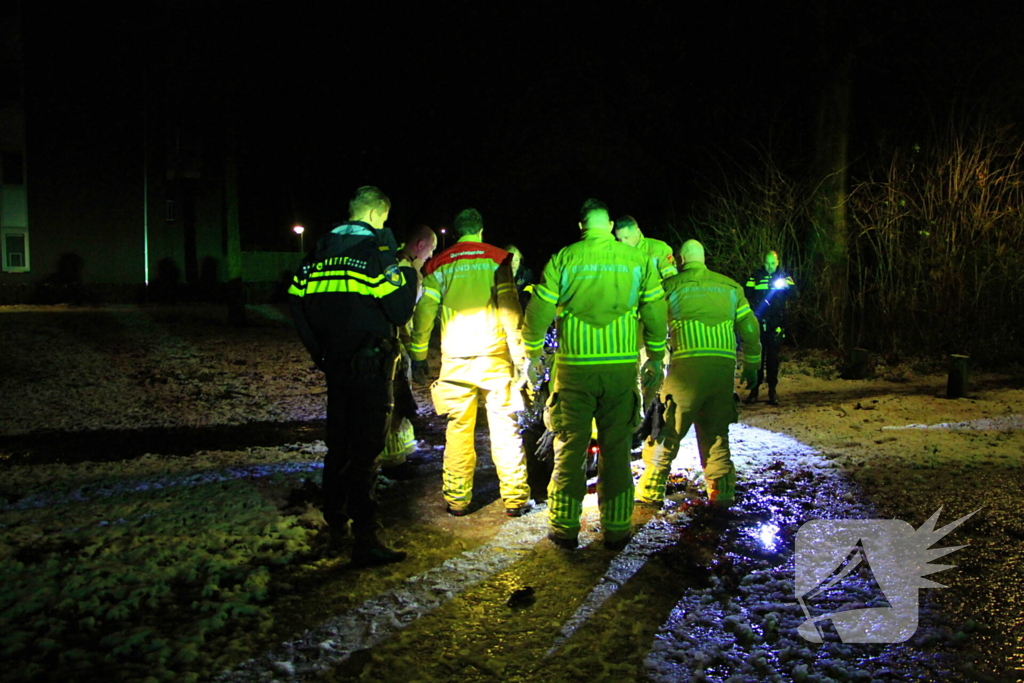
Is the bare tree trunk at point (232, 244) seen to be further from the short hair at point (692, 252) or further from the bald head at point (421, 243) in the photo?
the short hair at point (692, 252)

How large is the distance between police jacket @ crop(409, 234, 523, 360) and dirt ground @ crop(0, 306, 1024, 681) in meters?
1.26

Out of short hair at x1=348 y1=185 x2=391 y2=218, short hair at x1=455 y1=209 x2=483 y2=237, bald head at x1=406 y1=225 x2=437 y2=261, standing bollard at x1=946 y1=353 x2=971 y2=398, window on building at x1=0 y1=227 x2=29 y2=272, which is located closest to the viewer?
short hair at x1=348 y1=185 x2=391 y2=218

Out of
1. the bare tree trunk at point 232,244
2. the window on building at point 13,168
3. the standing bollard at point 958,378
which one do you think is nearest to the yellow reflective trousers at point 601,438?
the standing bollard at point 958,378

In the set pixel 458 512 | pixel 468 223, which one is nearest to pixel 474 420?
pixel 458 512

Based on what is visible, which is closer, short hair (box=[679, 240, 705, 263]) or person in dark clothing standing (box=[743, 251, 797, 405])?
short hair (box=[679, 240, 705, 263])

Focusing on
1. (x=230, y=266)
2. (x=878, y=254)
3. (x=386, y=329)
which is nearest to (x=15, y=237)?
(x=230, y=266)

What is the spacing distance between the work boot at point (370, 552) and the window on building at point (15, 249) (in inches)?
1366

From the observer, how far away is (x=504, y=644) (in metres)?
3.83

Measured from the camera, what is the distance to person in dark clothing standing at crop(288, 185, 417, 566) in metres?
4.69

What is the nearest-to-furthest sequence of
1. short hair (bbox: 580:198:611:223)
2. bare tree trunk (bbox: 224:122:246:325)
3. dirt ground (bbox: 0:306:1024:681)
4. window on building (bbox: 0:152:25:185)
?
dirt ground (bbox: 0:306:1024:681) < short hair (bbox: 580:198:611:223) < bare tree trunk (bbox: 224:122:246:325) < window on building (bbox: 0:152:25:185)

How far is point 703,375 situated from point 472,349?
1.66m

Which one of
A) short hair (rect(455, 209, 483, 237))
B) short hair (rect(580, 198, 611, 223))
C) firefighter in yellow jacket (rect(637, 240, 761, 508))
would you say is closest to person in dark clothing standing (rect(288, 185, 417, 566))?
short hair (rect(455, 209, 483, 237))

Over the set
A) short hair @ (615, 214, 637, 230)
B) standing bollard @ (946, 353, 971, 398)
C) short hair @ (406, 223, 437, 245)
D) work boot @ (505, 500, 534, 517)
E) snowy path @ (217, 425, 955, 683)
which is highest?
short hair @ (615, 214, 637, 230)

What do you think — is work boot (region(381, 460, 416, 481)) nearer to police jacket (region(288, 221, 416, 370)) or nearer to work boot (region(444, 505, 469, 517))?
work boot (region(444, 505, 469, 517))
